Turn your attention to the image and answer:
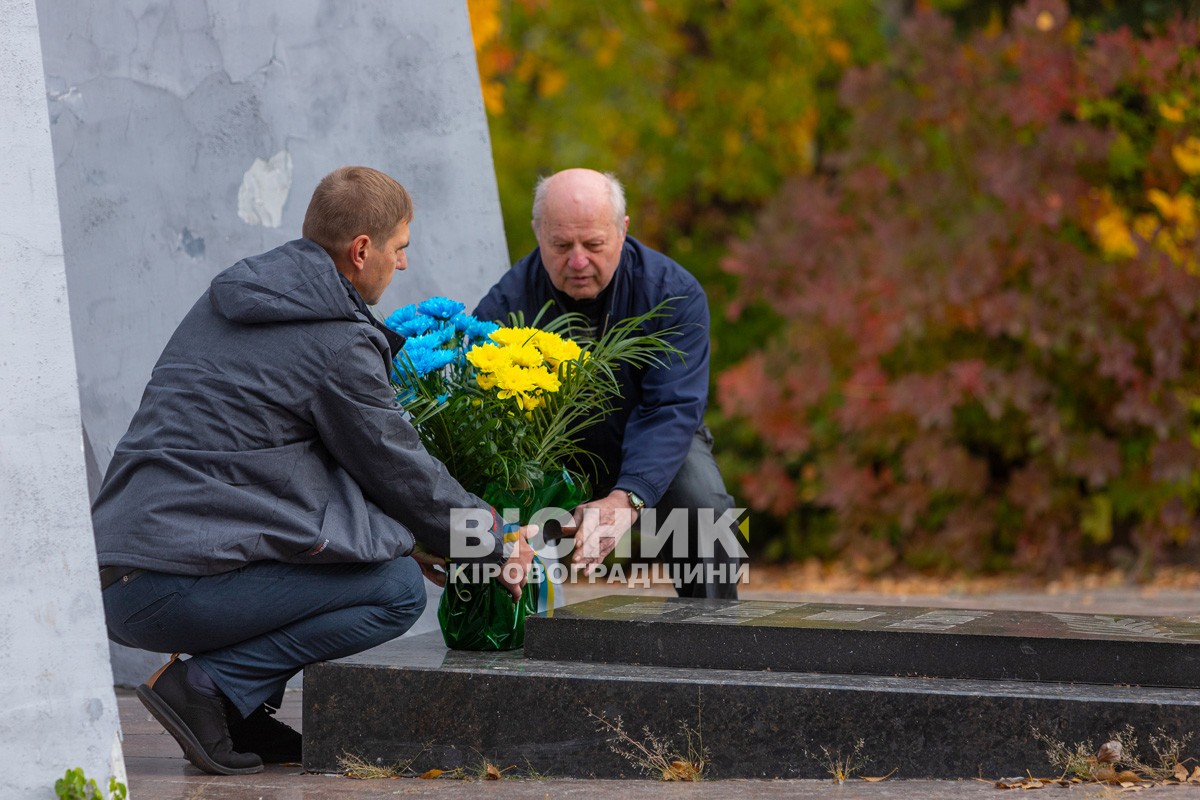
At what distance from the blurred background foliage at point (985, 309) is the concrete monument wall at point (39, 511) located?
213 inches

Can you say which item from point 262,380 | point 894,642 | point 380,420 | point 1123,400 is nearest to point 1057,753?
point 894,642

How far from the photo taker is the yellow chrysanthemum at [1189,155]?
22.1ft

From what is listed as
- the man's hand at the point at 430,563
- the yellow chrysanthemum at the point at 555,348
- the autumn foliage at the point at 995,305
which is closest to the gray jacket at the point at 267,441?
the man's hand at the point at 430,563

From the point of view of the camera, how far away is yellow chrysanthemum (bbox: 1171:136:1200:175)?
6.73 meters

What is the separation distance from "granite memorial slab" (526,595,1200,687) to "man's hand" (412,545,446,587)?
0.25 metres

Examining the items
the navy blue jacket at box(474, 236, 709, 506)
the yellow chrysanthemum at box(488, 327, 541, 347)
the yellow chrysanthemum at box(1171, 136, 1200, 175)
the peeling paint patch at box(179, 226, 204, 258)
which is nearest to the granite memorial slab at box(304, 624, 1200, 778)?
the yellow chrysanthemum at box(488, 327, 541, 347)

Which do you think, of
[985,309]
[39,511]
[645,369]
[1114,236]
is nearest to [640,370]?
[645,369]

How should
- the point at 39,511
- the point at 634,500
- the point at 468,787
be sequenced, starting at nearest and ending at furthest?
the point at 39,511
the point at 468,787
the point at 634,500

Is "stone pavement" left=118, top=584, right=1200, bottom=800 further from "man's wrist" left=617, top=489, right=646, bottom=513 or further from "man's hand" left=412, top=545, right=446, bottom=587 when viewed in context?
"man's wrist" left=617, top=489, right=646, bottom=513

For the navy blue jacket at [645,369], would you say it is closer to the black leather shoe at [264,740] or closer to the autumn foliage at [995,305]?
the black leather shoe at [264,740]

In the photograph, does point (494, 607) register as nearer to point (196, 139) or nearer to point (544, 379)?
point (544, 379)

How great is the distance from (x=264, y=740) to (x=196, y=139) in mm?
1879

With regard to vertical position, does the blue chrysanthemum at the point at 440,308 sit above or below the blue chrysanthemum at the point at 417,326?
above

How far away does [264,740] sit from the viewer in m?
3.22
